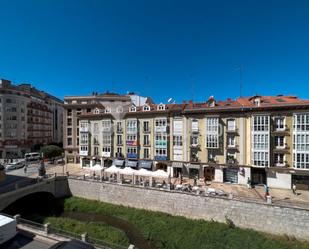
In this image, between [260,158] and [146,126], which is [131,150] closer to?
[146,126]

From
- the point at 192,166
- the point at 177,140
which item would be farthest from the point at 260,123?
the point at 177,140

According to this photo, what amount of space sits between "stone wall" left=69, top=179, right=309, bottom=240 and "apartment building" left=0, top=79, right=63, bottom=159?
38.6 m

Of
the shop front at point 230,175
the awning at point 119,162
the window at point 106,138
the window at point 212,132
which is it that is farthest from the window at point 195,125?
the window at point 106,138

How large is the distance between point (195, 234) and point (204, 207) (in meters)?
3.88

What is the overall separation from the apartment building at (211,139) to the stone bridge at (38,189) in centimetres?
1099

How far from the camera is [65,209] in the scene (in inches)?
1082

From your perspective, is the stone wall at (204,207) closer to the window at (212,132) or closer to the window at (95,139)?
the window at (212,132)

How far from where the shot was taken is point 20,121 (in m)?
57.8

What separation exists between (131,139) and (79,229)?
1949 cm

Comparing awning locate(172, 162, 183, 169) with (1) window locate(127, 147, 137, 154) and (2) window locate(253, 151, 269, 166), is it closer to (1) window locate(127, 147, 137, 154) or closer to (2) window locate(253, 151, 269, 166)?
(1) window locate(127, 147, 137, 154)

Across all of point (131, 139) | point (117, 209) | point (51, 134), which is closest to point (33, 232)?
point (117, 209)

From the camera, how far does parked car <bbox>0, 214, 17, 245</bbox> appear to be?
11.8 meters

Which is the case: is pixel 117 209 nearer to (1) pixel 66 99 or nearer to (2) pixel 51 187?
(2) pixel 51 187

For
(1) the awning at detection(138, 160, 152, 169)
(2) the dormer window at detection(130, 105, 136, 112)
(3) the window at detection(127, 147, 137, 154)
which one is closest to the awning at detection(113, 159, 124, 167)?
(3) the window at detection(127, 147, 137, 154)
